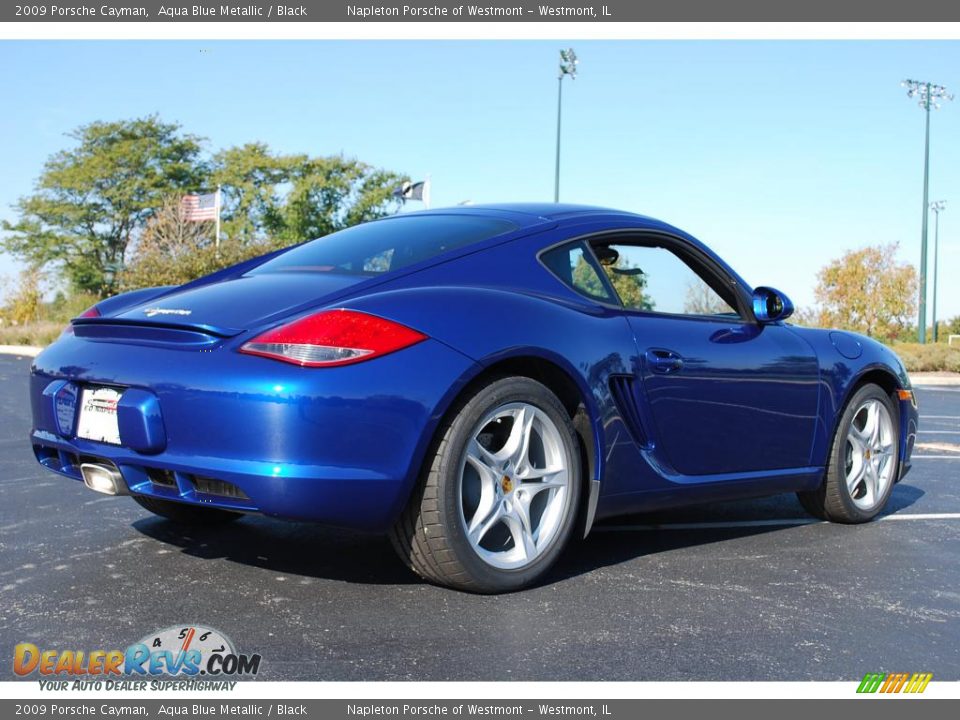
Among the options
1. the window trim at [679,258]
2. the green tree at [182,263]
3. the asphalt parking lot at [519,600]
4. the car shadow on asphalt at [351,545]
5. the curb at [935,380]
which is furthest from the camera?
the green tree at [182,263]

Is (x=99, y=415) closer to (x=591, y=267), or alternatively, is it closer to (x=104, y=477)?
(x=104, y=477)

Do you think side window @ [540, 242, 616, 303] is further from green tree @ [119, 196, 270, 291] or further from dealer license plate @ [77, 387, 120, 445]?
green tree @ [119, 196, 270, 291]

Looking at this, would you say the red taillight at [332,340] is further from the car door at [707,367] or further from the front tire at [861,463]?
the front tire at [861,463]

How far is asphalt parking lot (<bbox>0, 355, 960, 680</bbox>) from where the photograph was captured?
9.50ft

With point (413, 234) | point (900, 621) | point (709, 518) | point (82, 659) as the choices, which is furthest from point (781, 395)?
point (82, 659)

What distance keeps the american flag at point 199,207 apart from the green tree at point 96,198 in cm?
1242

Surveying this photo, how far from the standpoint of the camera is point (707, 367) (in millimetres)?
4293

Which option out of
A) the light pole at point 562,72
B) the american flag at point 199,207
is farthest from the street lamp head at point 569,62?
the american flag at point 199,207

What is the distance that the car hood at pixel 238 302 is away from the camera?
3365 mm

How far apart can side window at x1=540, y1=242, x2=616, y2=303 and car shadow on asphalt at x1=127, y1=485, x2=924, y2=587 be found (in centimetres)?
108

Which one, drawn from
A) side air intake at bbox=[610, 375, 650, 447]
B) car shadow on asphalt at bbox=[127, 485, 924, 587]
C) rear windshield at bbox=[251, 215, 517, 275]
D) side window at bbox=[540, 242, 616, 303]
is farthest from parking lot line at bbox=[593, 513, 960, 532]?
rear windshield at bbox=[251, 215, 517, 275]

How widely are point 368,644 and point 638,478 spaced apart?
144cm

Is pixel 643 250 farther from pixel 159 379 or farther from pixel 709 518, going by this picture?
Answer: pixel 159 379

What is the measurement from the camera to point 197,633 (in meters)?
3.03
